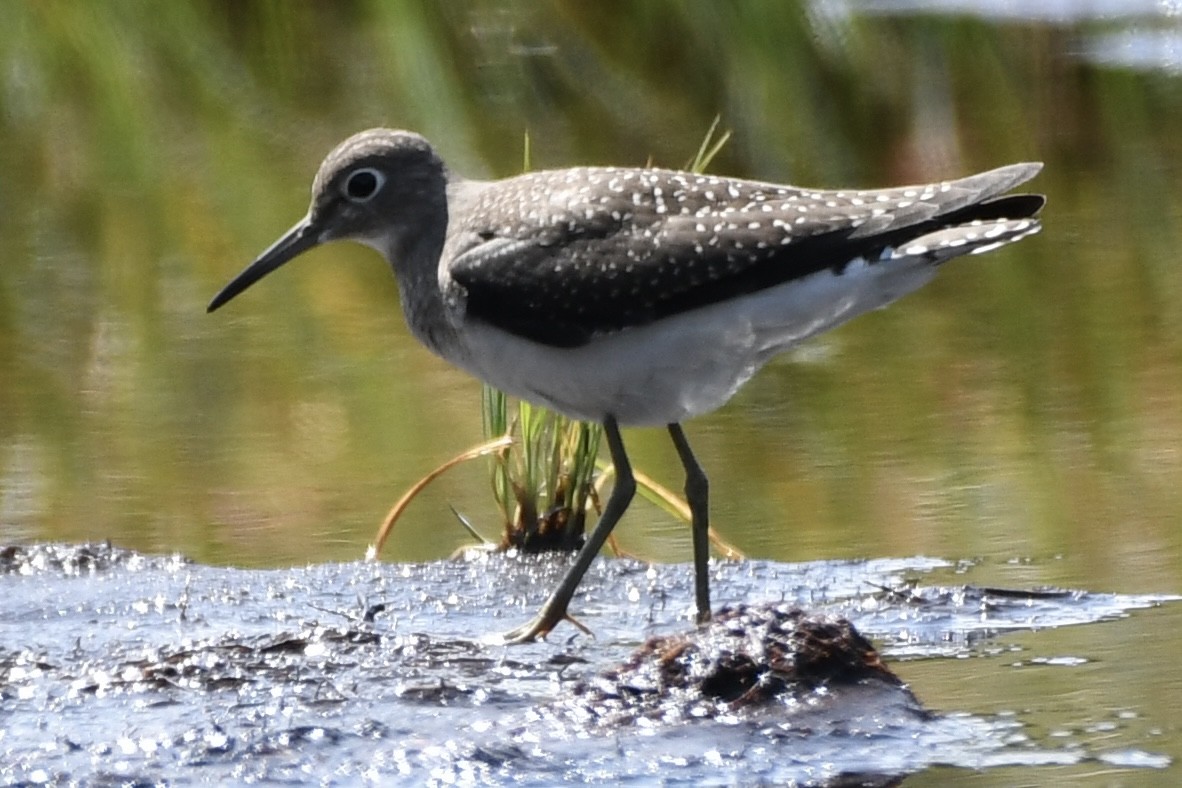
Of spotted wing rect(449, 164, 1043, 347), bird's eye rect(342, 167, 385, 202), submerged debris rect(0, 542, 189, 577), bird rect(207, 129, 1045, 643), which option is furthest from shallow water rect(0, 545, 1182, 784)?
bird's eye rect(342, 167, 385, 202)

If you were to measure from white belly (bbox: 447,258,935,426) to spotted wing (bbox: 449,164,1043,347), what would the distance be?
0.04 meters

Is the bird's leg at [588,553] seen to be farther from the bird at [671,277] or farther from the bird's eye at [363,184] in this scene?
the bird's eye at [363,184]

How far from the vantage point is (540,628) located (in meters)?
6.39

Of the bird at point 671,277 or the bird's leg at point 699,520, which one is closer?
the bird at point 671,277

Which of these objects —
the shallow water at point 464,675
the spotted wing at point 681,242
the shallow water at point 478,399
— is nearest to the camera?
the shallow water at point 464,675

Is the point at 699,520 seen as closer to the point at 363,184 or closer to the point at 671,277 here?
the point at 671,277

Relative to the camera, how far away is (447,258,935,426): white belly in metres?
6.38

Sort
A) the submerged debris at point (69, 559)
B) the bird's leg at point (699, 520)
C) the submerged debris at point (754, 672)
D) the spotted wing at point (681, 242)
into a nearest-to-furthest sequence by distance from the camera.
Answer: the submerged debris at point (754, 672) → the spotted wing at point (681, 242) → the bird's leg at point (699, 520) → the submerged debris at point (69, 559)

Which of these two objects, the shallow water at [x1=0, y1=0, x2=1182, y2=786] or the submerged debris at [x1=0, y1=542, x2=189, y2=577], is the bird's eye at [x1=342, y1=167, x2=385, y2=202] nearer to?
the shallow water at [x1=0, y1=0, x2=1182, y2=786]

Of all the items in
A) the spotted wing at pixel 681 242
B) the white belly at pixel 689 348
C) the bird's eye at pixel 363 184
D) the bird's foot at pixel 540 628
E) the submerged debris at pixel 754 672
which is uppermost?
the bird's eye at pixel 363 184

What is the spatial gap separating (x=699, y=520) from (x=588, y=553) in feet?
1.15

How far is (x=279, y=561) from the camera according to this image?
289 inches

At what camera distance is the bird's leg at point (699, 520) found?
652cm

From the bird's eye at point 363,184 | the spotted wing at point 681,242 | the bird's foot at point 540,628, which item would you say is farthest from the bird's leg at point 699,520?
the bird's eye at point 363,184
